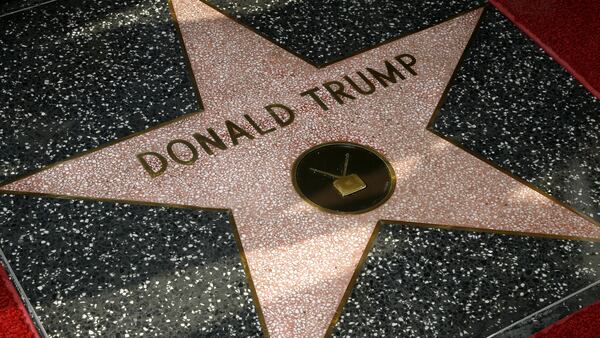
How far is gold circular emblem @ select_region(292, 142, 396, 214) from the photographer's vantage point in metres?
1.79

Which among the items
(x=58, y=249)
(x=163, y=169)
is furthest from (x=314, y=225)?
(x=58, y=249)

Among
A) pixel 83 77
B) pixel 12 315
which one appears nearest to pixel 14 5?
pixel 83 77

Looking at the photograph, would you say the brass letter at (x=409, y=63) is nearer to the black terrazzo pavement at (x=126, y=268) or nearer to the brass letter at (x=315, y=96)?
the brass letter at (x=315, y=96)

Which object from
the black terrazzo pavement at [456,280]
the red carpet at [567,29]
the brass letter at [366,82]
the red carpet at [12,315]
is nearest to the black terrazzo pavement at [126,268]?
the red carpet at [12,315]

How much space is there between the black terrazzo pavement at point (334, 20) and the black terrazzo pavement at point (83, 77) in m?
0.27

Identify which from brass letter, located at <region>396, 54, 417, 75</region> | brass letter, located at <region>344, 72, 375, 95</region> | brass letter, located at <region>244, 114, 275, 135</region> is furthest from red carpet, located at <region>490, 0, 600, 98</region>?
brass letter, located at <region>244, 114, 275, 135</region>

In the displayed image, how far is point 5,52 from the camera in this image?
210cm

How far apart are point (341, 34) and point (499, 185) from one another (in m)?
0.70

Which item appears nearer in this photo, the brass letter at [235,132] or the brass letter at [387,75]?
the brass letter at [235,132]

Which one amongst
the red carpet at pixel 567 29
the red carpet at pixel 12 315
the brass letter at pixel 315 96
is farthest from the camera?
the red carpet at pixel 567 29

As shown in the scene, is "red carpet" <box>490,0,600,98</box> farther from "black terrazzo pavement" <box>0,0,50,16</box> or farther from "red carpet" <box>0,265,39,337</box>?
"red carpet" <box>0,265,39,337</box>

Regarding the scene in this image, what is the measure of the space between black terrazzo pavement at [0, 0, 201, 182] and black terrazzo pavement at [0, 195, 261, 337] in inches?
8.1

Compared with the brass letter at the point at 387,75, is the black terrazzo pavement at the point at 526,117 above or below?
below

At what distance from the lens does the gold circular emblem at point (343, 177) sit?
179 cm
